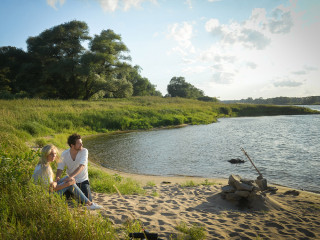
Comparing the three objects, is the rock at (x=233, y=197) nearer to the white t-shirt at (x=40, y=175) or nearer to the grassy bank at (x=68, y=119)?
the white t-shirt at (x=40, y=175)

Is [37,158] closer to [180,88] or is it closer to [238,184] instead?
[238,184]

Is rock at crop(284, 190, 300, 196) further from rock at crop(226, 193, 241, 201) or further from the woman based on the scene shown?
the woman

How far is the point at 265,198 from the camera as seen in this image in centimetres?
693

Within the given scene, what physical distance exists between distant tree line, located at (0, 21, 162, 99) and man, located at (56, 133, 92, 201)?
30.6 meters

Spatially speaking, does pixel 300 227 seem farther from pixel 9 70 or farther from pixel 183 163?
pixel 9 70

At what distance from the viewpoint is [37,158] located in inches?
282

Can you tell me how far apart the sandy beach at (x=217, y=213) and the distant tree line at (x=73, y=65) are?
102 feet

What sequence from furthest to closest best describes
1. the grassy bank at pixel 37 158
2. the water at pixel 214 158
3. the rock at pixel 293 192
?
the water at pixel 214 158
the rock at pixel 293 192
the grassy bank at pixel 37 158

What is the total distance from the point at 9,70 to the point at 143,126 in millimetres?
36678

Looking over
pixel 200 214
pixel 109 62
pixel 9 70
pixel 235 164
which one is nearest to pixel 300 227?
pixel 200 214

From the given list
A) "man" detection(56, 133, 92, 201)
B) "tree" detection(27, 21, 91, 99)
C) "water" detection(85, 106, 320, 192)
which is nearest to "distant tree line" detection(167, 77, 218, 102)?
"tree" detection(27, 21, 91, 99)

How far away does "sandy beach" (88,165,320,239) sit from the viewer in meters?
4.93

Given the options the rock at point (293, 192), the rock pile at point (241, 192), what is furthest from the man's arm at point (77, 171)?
the rock at point (293, 192)

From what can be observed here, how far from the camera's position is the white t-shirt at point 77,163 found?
5.84 metres
